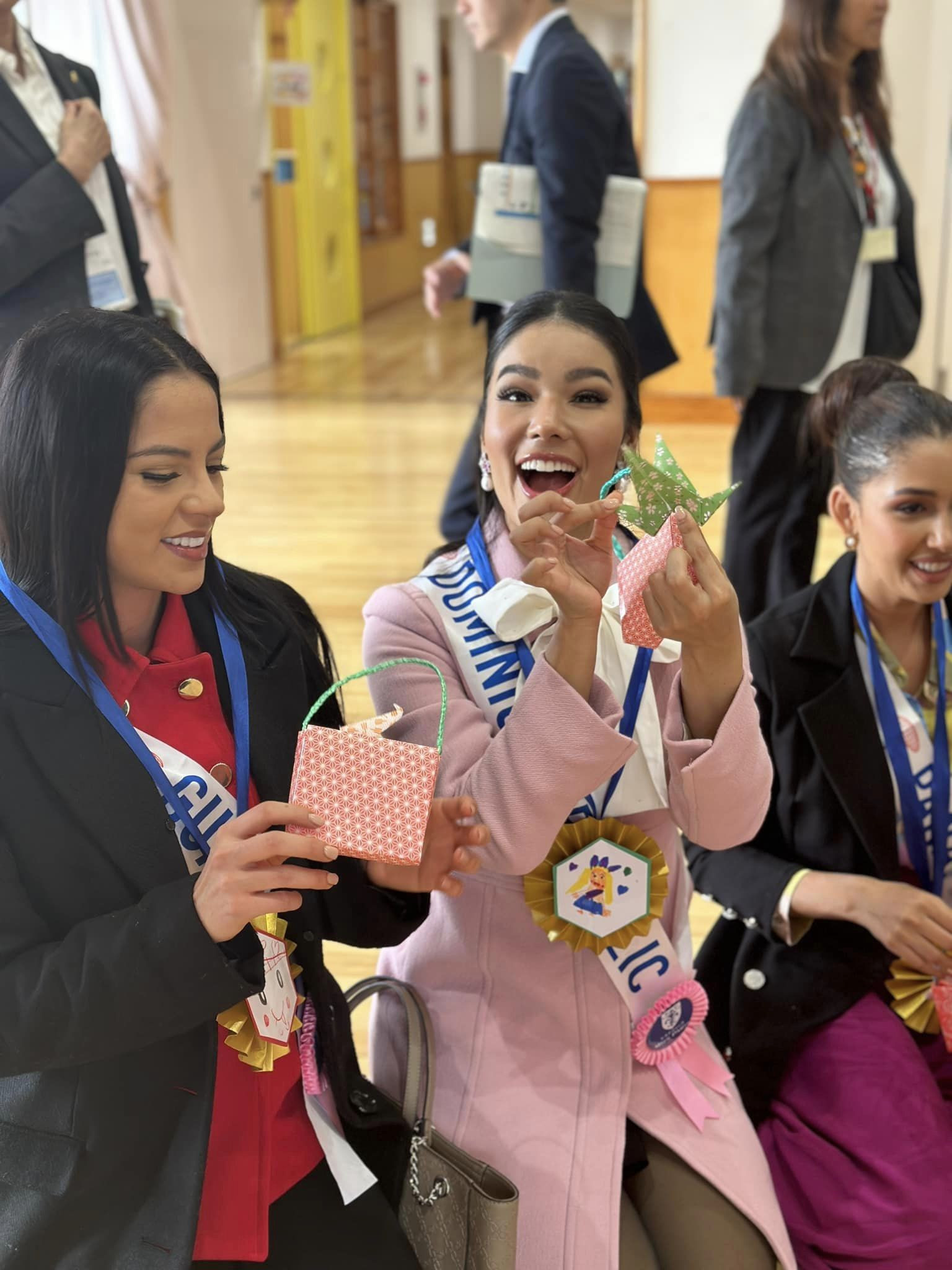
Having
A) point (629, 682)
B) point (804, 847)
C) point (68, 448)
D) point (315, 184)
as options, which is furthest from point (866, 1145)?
point (315, 184)

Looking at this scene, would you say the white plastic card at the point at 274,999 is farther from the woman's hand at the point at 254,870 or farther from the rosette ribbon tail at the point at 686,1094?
the rosette ribbon tail at the point at 686,1094

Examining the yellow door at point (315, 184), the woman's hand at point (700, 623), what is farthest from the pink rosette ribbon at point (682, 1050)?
the yellow door at point (315, 184)

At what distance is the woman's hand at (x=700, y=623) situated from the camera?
118 centimetres

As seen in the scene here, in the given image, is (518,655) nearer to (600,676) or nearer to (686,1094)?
(600,676)

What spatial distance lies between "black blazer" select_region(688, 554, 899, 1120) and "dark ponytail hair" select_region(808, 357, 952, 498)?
0.21 metres

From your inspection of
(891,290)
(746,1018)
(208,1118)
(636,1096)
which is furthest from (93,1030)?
(891,290)

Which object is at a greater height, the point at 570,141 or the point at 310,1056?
the point at 570,141

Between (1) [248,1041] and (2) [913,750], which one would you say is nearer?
(1) [248,1041]

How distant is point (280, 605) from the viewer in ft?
4.39

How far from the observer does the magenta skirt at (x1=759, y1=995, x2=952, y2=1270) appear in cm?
137

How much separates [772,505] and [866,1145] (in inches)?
80.2

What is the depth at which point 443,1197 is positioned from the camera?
123 cm

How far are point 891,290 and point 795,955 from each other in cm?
221

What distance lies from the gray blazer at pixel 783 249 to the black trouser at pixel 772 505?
0.08m
